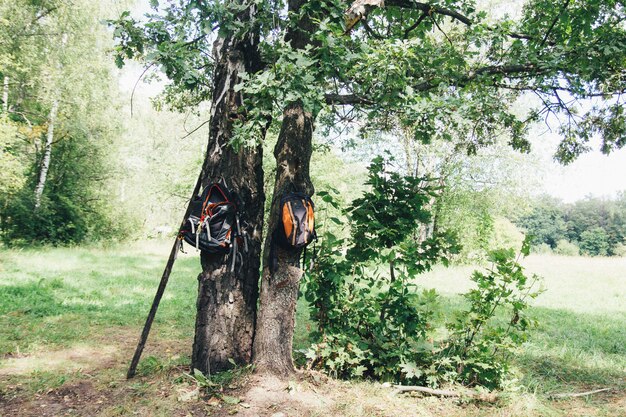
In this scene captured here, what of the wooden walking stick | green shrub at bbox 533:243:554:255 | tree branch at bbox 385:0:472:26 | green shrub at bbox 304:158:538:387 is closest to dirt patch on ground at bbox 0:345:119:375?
the wooden walking stick

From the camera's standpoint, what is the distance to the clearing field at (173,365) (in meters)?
3.67

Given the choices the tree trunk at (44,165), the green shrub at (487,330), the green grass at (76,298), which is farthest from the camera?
the tree trunk at (44,165)

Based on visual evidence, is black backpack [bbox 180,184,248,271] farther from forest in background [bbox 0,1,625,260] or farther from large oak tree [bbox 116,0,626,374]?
forest in background [bbox 0,1,625,260]

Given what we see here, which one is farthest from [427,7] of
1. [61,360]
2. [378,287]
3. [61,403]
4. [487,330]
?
[61,360]

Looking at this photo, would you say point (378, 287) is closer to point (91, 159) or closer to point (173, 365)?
point (173, 365)

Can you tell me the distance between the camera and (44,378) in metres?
4.28

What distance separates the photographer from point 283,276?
4.09m

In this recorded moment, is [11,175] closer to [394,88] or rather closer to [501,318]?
[394,88]

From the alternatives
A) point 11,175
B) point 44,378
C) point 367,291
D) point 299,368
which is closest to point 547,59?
point 367,291

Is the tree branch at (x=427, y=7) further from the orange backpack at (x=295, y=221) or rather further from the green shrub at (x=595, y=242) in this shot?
the green shrub at (x=595, y=242)

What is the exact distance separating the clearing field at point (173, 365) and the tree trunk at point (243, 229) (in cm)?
33

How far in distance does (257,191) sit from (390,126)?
2.37 m

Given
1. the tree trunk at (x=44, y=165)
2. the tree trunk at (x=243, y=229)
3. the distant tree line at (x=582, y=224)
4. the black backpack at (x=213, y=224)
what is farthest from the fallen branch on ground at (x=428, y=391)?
the distant tree line at (x=582, y=224)

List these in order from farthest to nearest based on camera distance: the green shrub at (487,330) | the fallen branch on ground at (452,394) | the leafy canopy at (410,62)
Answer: the green shrub at (487,330) < the fallen branch on ground at (452,394) < the leafy canopy at (410,62)
